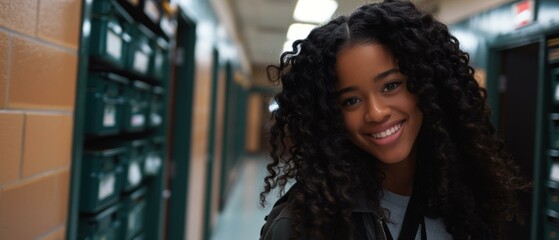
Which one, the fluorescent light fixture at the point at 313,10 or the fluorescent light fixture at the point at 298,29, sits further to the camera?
the fluorescent light fixture at the point at 298,29

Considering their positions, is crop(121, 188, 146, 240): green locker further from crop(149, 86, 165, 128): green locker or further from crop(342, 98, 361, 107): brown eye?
crop(342, 98, 361, 107): brown eye

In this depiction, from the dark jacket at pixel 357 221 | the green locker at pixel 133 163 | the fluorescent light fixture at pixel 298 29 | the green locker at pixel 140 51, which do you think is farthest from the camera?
the fluorescent light fixture at pixel 298 29

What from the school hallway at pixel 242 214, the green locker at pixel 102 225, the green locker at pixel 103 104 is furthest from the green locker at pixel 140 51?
the school hallway at pixel 242 214

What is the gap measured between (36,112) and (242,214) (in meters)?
4.87

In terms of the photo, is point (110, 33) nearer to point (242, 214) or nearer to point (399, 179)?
point (399, 179)

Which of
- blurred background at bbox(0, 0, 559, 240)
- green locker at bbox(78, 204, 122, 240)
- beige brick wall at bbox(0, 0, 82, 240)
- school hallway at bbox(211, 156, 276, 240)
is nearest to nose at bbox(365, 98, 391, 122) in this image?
blurred background at bbox(0, 0, 559, 240)

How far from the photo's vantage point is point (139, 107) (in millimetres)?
1991

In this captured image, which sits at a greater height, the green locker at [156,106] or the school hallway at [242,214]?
the green locker at [156,106]

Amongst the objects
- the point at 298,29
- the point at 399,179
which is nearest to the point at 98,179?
the point at 399,179

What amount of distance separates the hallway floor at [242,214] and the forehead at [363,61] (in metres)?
2.13

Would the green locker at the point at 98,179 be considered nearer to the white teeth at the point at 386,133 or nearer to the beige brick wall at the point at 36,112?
the beige brick wall at the point at 36,112

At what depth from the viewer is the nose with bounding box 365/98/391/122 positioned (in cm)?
93

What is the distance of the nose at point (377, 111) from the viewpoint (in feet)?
3.04

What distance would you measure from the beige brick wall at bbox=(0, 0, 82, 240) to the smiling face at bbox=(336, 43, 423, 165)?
727 millimetres
